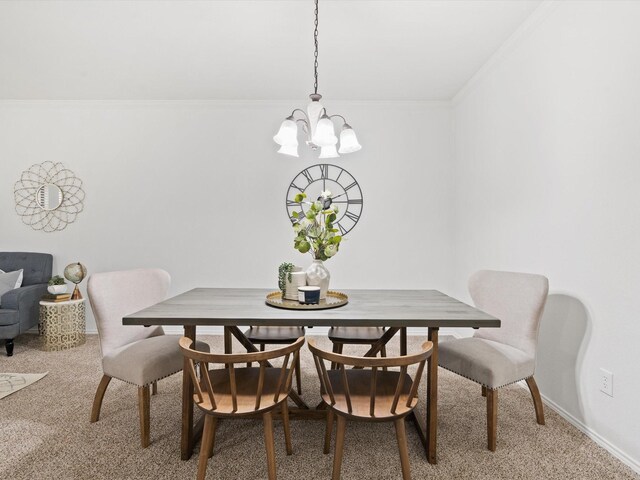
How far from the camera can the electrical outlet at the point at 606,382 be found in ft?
5.98

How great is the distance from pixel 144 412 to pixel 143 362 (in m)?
0.25

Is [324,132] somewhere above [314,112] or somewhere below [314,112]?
below

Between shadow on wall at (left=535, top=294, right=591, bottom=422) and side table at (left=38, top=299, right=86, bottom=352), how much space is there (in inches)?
160

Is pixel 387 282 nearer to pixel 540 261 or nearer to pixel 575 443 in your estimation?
pixel 540 261

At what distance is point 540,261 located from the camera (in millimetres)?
2412

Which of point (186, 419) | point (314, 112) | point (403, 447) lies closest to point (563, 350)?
point (403, 447)

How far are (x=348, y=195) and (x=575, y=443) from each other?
2.84 m

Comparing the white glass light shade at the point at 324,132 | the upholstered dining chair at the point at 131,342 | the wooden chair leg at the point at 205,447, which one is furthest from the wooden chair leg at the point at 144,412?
the white glass light shade at the point at 324,132

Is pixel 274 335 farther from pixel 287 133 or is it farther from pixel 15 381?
pixel 15 381

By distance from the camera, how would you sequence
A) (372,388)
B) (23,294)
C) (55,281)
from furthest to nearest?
(55,281), (23,294), (372,388)

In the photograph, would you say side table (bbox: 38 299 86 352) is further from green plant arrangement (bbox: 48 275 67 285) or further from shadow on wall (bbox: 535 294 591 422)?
shadow on wall (bbox: 535 294 591 422)

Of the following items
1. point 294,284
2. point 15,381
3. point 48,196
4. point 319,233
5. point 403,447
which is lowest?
point 15,381

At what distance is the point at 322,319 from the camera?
1.63 m

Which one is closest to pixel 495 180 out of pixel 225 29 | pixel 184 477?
pixel 225 29
